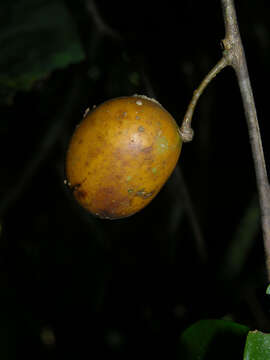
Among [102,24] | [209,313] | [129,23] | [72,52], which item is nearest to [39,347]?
[209,313]

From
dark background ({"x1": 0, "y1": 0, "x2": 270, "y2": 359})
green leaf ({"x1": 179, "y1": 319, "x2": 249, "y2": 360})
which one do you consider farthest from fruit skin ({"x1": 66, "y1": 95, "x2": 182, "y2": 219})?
dark background ({"x1": 0, "y1": 0, "x2": 270, "y2": 359})

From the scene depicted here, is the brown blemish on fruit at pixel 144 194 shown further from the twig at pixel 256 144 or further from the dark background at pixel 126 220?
the dark background at pixel 126 220

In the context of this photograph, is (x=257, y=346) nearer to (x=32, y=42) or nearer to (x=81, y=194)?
(x=81, y=194)

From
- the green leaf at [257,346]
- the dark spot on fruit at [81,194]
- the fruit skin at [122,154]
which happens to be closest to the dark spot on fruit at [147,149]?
the fruit skin at [122,154]

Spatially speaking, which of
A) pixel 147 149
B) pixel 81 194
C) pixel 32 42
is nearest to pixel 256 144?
pixel 147 149

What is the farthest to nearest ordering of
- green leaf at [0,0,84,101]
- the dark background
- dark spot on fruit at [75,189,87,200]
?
1. the dark background
2. green leaf at [0,0,84,101]
3. dark spot on fruit at [75,189,87,200]

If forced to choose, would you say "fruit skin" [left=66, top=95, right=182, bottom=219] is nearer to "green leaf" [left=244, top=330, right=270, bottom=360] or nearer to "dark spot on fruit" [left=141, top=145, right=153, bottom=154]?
"dark spot on fruit" [left=141, top=145, right=153, bottom=154]

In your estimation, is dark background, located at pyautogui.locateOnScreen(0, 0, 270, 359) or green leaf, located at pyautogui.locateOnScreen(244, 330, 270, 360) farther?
dark background, located at pyautogui.locateOnScreen(0, 0, 270, 359)
